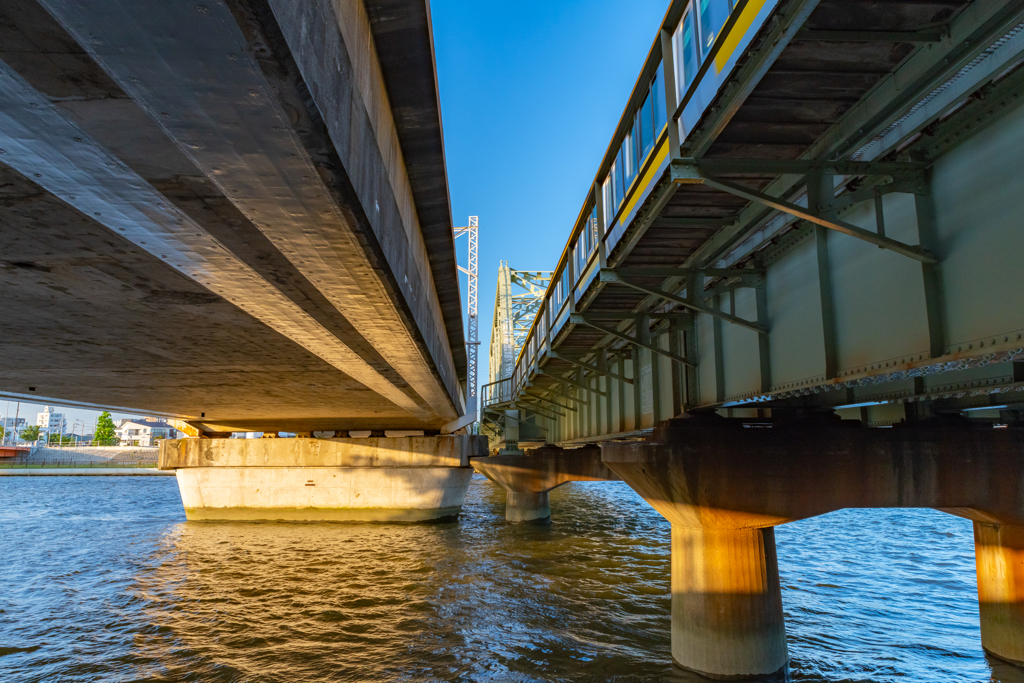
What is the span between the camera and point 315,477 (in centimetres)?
3444

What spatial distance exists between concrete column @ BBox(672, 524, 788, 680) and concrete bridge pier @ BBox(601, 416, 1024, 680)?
0.7 inches

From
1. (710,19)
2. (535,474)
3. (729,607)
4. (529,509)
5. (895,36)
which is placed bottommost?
(529,509)

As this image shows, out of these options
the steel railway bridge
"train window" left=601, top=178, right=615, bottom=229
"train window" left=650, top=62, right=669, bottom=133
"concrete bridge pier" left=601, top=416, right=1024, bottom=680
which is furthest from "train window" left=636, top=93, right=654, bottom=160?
"concrete bridge pier" left=601, top=416, right=1024, bottom=680

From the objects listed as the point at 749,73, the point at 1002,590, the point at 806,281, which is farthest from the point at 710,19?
the point at 1002,590

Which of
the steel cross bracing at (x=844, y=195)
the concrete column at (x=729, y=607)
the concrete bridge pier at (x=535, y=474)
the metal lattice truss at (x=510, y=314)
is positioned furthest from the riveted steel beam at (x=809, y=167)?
the metal lattice truss at (x=510, y=314)

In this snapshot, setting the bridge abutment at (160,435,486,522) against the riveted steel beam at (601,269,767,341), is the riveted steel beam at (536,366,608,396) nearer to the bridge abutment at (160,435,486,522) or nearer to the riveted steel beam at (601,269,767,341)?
the riveted steel beam at (601,269,767,341)

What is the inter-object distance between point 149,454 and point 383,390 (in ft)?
437

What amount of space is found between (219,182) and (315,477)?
103ft

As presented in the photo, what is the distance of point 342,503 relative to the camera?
112 ft

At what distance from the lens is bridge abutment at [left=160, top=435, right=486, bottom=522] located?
34188 mm

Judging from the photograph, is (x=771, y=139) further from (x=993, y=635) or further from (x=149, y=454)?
(x=149, y=454)

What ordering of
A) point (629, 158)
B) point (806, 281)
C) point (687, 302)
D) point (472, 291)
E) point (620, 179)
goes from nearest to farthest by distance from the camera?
point (806, 281), point (687, 302), point (629, 158), point (620, 179), point (472, 291)

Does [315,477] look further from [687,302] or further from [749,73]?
[749,73]

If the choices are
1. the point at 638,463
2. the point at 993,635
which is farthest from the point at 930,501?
the point at 638,463
